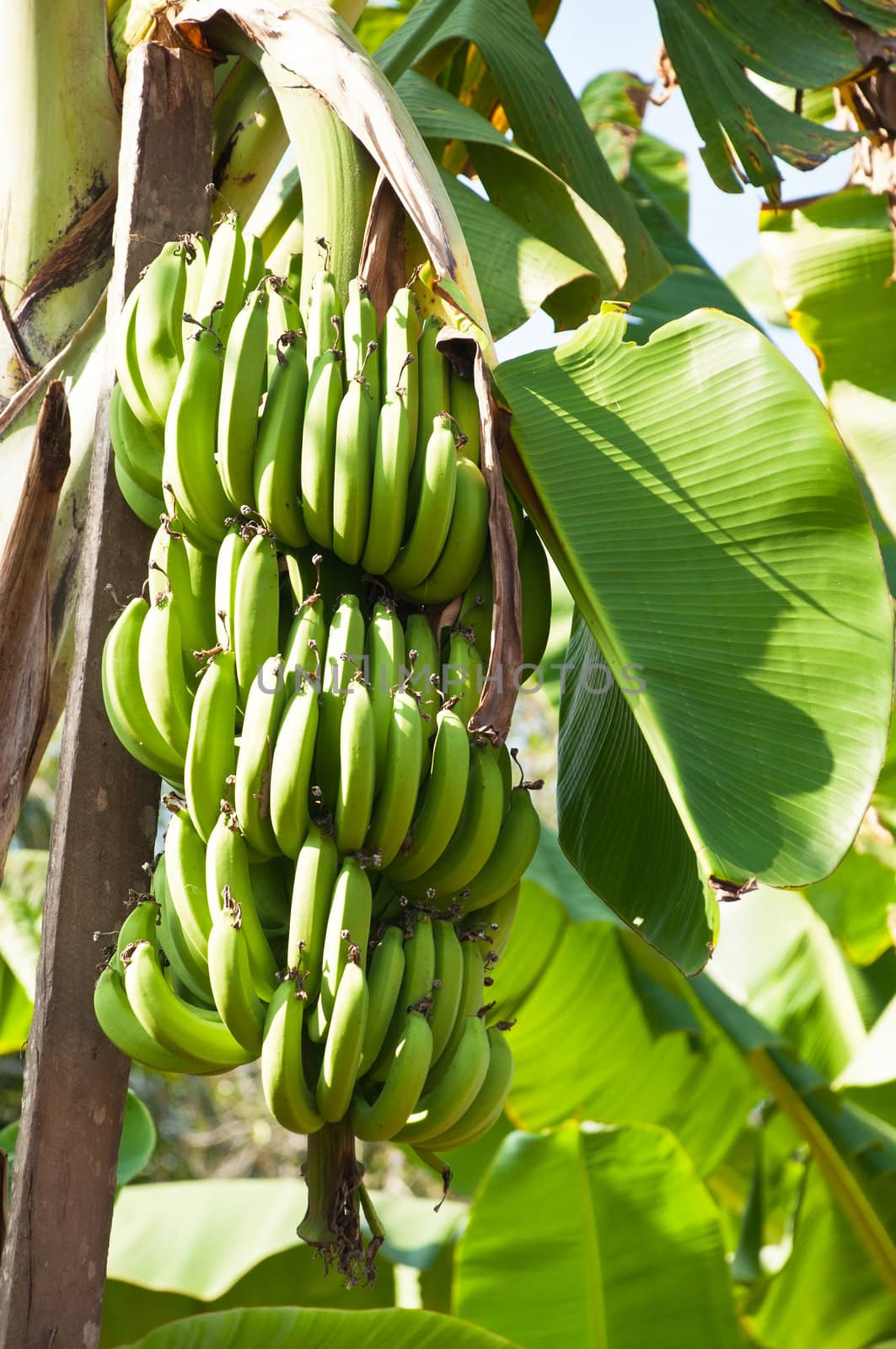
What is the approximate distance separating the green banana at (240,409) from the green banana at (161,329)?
3.6 inches

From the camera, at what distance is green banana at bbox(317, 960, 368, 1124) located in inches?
33.0

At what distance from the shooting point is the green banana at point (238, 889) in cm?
89

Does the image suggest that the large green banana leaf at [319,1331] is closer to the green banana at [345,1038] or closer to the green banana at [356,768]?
the green banana at [345,1038]

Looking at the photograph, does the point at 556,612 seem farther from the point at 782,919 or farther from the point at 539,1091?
the point at 539,1091

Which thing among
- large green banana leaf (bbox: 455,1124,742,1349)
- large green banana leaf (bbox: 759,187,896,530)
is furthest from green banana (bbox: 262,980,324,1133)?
large green banana leaf (bbox: 759,187,896,530)

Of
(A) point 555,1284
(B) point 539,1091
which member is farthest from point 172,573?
(B) point 539,1091

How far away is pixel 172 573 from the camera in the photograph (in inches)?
41.3

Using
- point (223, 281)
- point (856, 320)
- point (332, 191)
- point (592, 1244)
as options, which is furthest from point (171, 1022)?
point (856, 320)

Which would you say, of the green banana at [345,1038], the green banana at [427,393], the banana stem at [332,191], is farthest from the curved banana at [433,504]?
the green banana at [345,1038]

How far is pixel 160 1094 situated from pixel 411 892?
6086 mm

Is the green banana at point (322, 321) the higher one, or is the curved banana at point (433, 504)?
the green banana at point (322, 321)

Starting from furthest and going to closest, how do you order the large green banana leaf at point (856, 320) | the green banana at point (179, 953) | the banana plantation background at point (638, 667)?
1. the large green banana leaf at point (856, 320)
2. the banana plantation background at point (638, 667)
3. the green banana at point (179, 953)

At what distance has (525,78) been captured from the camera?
67.4 inches

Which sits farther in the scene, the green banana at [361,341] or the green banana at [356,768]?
the green banana at [361,341]
